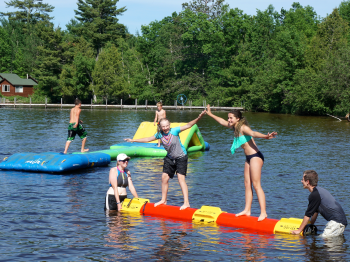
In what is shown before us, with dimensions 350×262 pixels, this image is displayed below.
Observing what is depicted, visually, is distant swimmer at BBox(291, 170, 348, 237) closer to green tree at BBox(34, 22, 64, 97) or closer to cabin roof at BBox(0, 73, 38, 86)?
green tree at BBox(34, 22, 64, 97)

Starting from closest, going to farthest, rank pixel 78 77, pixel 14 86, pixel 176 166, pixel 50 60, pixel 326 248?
pixel 326 248, pixel 176 166, pixel 78 77, pixel 50 60, pixel 14 86

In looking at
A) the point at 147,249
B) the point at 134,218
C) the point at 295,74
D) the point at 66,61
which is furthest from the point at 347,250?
the point at 66,61

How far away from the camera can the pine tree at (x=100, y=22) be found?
91.7m

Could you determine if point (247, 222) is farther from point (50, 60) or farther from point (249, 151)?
point (50, 60)

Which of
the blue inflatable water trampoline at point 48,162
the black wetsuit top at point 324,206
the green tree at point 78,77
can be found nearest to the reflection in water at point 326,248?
the black wetsuit top at point 324,206

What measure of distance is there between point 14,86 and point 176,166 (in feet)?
271

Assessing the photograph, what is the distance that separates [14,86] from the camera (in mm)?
86562

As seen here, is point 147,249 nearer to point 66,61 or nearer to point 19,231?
point 19,231

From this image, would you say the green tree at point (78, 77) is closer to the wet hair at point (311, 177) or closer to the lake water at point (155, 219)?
the lake water at point (155, 219)

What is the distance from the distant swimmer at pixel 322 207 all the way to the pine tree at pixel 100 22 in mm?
85850

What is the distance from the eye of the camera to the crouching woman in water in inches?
417

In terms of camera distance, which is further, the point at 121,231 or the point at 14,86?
the point at 14,86

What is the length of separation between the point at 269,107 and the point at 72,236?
211 ft

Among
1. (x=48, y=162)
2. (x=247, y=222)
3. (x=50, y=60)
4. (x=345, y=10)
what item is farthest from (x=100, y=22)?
(x=247, y=222)
